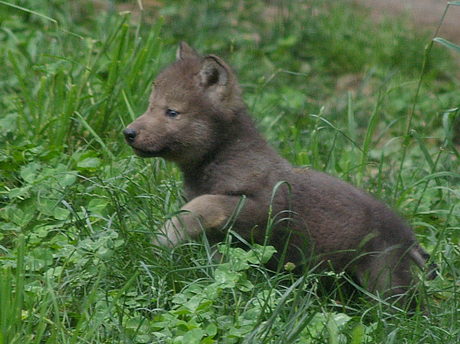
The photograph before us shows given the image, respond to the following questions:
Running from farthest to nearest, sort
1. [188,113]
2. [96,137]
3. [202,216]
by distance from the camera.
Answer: [96,137], [188,113], [202,216]

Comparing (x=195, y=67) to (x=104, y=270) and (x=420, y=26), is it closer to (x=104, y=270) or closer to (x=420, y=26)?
(x=104, y=270)

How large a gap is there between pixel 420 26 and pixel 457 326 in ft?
19.8

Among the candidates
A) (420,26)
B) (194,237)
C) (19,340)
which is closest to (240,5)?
(420,26)

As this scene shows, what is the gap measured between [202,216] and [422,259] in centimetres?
135

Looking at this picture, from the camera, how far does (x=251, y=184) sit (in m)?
4.04

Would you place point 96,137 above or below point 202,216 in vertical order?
below

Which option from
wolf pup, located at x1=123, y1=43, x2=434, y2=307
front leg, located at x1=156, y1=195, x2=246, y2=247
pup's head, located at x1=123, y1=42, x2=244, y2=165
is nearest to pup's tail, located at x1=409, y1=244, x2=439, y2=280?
wolf pup, located at x1=123, y1=43, x2=434, y2=307

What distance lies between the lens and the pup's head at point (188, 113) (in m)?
4.06

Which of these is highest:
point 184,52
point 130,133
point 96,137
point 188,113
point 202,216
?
point 184,52

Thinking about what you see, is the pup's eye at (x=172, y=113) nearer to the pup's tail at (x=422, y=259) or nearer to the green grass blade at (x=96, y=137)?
the green grass blade at (x=96, y=137)

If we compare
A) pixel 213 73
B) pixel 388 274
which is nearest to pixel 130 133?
pixel 213 73

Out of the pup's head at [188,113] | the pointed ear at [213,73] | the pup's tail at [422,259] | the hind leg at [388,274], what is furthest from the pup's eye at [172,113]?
the pup's tail at [422,259]

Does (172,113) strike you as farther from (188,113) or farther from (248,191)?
(248,191)

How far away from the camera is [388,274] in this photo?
408cm
